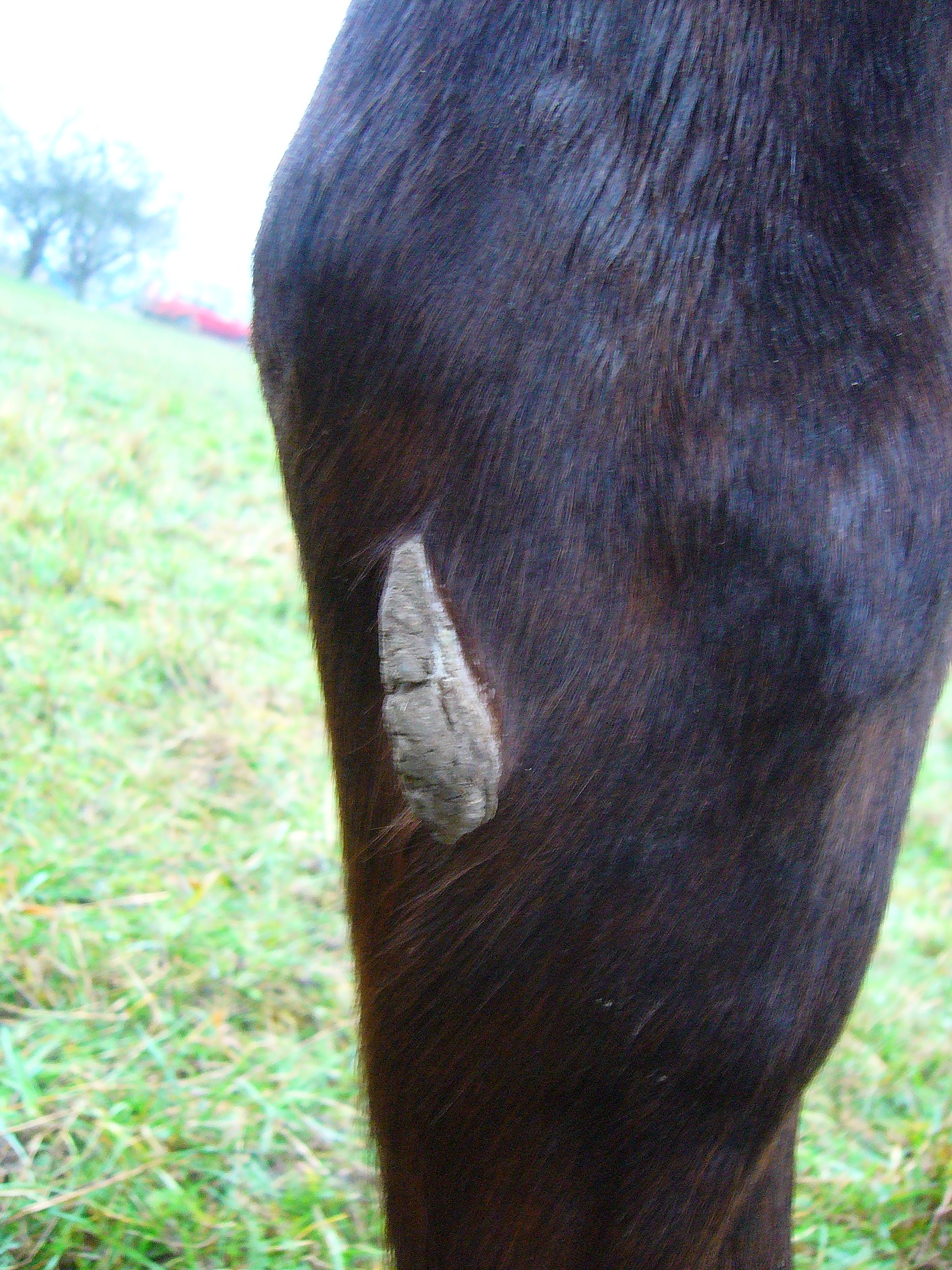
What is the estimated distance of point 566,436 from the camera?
0.59 m

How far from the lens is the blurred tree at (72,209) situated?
1680 millimetres

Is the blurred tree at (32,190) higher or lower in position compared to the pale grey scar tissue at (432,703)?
higher

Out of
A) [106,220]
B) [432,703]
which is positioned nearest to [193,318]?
[106,220]

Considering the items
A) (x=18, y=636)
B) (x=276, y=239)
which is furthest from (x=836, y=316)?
(x=18, y=636)

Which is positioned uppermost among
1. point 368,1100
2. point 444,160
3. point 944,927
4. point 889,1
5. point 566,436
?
point 889,1

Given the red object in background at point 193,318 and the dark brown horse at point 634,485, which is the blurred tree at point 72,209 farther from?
the dark brown horse at point 634,485

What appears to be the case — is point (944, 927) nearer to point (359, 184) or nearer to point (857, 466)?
point (857, 466)

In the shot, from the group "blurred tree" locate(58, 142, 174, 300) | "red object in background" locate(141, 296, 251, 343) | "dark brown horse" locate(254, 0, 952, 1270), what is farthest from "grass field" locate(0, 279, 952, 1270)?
"dark brown horse" locate(254, 0, 952, 1270)

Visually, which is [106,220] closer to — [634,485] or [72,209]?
[72,209]

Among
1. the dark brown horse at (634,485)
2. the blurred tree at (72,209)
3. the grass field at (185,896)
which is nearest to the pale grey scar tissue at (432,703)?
the dark brown horse at (634,485)

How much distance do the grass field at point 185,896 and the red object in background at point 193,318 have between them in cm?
4

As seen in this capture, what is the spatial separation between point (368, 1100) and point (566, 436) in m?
0.45

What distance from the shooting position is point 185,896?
69.5 inches

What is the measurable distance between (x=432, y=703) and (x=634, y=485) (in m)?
0.15
